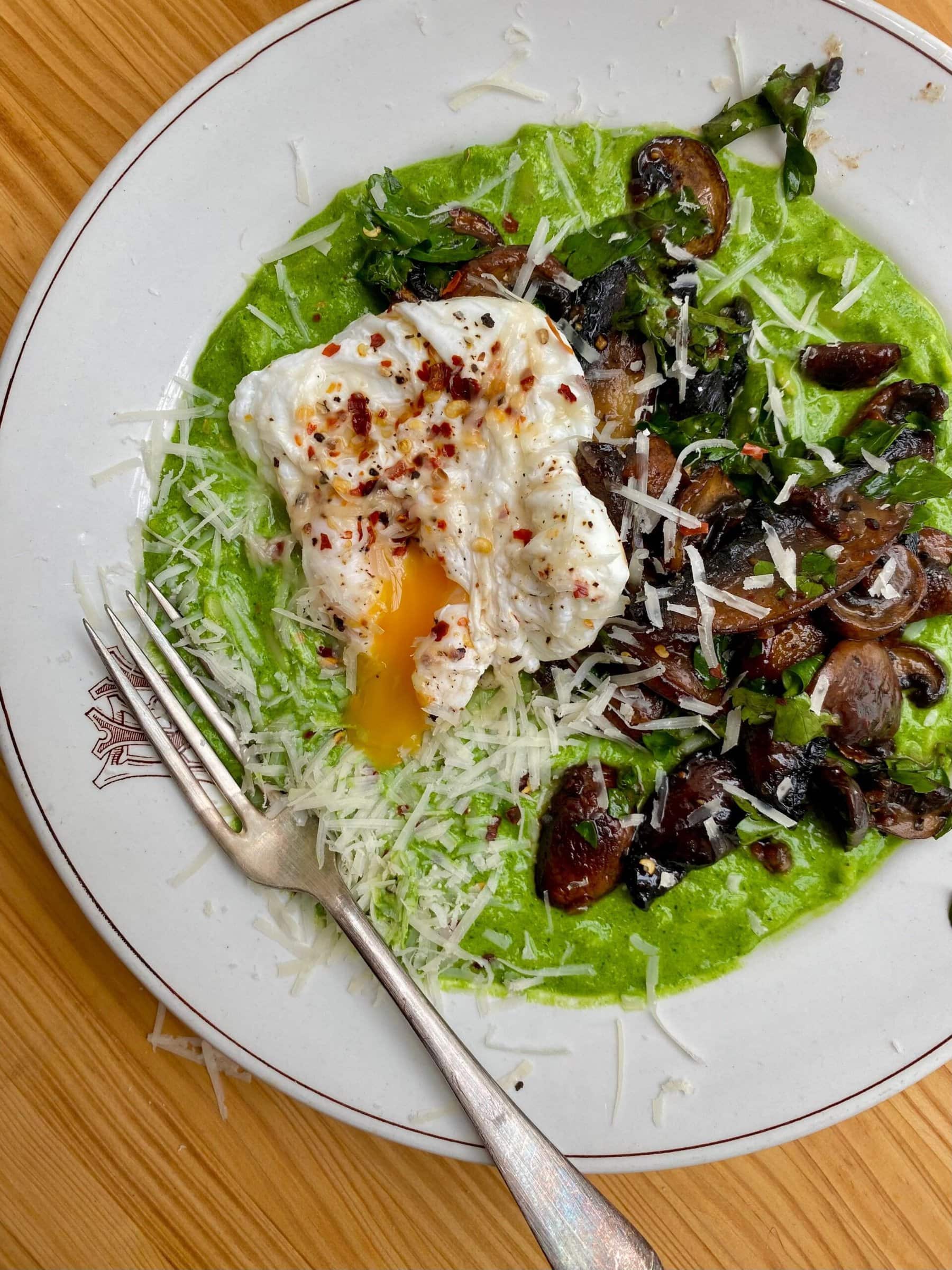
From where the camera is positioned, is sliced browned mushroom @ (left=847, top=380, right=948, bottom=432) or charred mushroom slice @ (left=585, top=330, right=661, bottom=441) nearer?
charred mushroom slice @ (left=585, top=330, right=661, bottom=441)

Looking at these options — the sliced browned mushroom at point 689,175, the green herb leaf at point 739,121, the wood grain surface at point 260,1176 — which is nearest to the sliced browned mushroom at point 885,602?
the sliced browned mushroom at point 689,175

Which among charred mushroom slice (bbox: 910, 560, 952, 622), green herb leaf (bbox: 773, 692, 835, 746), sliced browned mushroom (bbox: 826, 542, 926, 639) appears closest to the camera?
green herb leaf (bbox: 773, 692, 835, 746)

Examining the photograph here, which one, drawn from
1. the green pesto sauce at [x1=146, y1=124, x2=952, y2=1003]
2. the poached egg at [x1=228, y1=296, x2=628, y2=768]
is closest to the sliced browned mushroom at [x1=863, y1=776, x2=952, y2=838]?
the green pesto sauce at [x1=146, y1=124, x2=952, y2=1003]

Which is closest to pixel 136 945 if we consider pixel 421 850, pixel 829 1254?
pixel 421 850

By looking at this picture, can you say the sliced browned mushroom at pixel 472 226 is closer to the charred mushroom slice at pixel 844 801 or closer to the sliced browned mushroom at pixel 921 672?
the sliced browned mushroom at pixel 921 672

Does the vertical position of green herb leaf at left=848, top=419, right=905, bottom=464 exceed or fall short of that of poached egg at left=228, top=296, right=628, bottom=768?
it falls short

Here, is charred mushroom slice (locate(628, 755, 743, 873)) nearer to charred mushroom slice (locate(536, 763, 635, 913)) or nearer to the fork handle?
charred mushroom slice (locate(536, 763, 635, 913))

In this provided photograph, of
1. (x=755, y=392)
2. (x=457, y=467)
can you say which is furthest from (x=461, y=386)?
(x=755, y=392)
